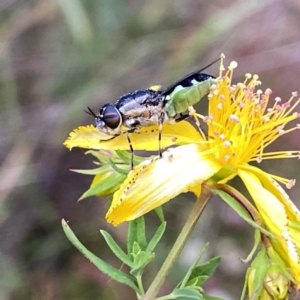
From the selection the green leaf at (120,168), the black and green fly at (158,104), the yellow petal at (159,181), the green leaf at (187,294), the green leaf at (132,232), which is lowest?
the green leaf at (187,294)

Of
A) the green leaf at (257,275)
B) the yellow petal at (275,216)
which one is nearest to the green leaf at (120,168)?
the yellow petal at (275,216)

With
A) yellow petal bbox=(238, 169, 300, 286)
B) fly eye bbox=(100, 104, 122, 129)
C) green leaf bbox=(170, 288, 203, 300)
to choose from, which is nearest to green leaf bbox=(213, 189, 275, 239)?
yellow petal bbox=(238, 169, 300, 286)

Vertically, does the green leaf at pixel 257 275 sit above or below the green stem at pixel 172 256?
below

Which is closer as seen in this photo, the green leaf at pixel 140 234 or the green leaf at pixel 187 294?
the green leaf at pixel 187 294

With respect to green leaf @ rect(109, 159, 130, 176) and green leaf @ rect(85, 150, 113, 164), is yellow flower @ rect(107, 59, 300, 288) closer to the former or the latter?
green leaf @ rect(109, 159, 130, 176)

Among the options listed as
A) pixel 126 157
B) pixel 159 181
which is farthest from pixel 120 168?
pixel 159 181

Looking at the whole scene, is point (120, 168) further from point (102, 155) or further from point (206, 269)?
point (206, 269)

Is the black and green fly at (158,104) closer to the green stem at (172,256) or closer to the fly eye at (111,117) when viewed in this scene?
the fly eye at (111,117)
